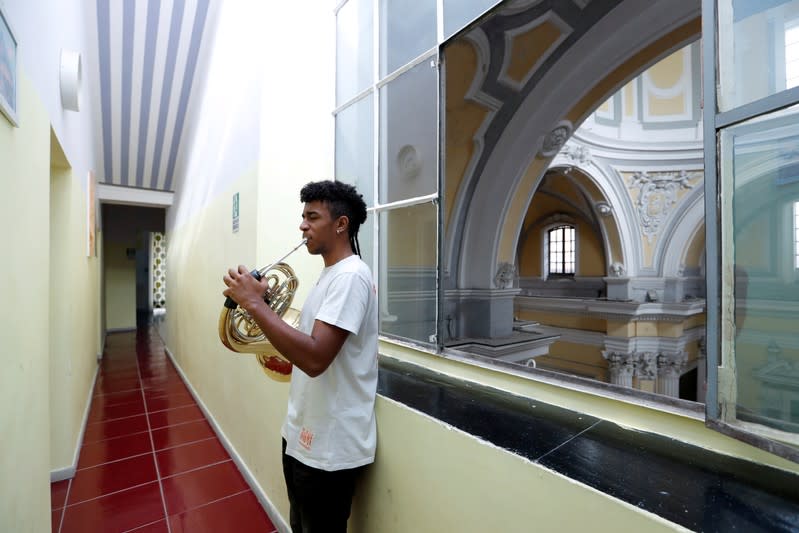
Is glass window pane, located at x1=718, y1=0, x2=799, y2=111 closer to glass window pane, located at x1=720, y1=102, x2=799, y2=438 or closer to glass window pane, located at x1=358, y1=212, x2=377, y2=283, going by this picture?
glass window pane, located at x1=720, y1=102, x2=799, y2=438

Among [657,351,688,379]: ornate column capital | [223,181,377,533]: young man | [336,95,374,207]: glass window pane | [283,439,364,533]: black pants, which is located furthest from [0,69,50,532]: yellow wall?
→ [657,351,688,379]: ornate column capital

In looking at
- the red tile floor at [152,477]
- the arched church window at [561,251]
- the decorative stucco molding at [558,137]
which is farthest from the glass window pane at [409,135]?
the arched church window at [561,251]

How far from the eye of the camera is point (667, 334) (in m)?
7.79

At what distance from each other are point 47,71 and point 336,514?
7.51 ft

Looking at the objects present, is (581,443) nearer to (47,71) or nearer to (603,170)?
(47,71)

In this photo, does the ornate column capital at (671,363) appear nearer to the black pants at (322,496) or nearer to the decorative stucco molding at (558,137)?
the decorative stucco molding at (558,137)

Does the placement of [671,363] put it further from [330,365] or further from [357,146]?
[330,365]

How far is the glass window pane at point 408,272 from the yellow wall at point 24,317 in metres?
1.24

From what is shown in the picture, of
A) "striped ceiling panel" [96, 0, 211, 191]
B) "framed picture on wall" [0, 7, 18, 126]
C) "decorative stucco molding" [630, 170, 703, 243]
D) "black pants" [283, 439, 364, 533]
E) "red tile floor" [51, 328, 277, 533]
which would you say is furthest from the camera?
"decorative stucco molding" [630, 170, 703, 243]

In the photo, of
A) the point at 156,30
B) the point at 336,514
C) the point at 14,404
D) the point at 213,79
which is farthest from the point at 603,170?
the point at 14,404

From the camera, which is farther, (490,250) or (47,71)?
(490,250)

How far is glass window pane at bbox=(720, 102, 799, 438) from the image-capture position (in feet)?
2.04

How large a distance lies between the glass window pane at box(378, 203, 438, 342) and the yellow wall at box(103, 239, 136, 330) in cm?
972

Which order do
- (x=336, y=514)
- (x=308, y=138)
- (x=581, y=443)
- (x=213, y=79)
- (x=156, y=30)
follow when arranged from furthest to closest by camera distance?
(x=213, y=79) < (x=156, y=30) < (x=308, y=138) < (x=336, y=514) < (x=581, y=443)
